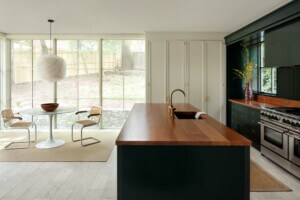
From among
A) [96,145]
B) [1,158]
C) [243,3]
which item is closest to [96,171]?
[96,145]

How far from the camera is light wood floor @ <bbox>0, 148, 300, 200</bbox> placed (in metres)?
2.66

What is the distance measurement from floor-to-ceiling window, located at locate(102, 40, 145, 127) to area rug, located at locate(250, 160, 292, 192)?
11.4 feet

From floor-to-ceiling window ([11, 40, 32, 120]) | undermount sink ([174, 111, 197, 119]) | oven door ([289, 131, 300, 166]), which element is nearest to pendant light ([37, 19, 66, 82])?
floor-to-ceiling window ([11, 40, 32, 120])

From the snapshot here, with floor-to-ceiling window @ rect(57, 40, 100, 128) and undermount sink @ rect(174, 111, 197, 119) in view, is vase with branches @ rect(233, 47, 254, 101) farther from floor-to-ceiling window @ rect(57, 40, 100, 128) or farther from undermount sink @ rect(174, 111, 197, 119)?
floor-to-ceiling window @ rect(57, 40, 100, 128)

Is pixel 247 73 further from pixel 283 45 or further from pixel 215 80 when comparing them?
pixel 283 45

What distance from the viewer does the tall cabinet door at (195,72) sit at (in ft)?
18.4

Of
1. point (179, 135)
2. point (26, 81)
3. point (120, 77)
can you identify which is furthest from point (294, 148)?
point (26, 81)

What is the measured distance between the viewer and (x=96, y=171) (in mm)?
3371

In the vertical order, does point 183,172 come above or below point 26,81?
below

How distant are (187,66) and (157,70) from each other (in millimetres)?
740

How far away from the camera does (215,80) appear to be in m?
5.68

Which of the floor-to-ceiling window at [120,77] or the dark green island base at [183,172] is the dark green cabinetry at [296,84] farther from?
the floor-to-ceiling window at [120,77]

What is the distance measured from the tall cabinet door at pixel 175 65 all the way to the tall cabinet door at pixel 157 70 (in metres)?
0.12

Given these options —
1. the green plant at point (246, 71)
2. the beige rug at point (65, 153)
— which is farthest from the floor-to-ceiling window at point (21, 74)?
the green plant at point (246, 71)
